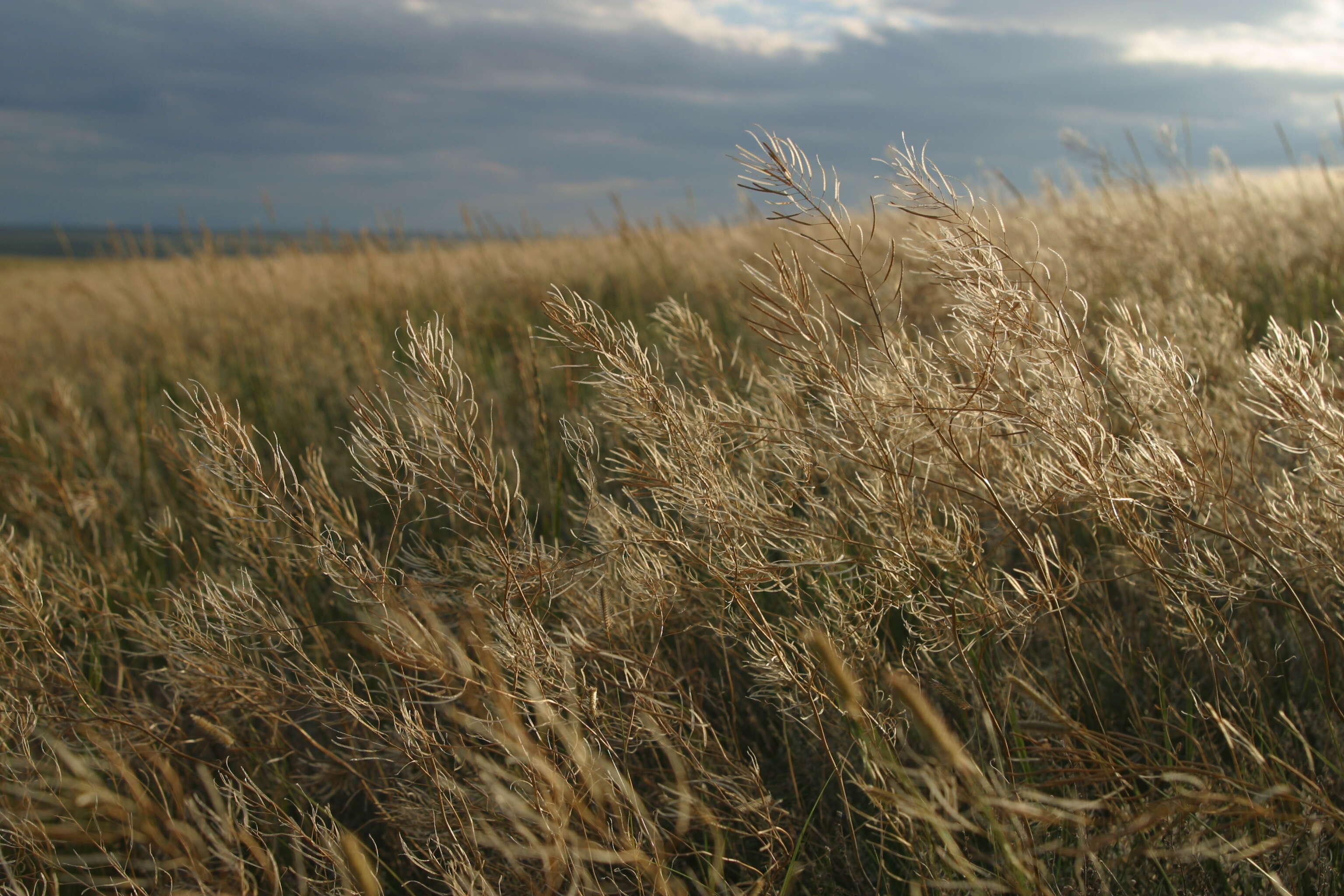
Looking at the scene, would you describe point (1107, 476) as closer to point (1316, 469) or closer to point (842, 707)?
point (1316, 469)

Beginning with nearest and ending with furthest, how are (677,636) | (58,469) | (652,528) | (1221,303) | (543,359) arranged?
(652,528) → (677,636) → (1221,303) → (58,469) → (543,359)

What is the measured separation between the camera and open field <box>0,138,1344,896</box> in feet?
3.42

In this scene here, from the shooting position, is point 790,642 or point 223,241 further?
point 223,241

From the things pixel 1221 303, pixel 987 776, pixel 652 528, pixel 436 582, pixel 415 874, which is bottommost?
pixel 415 874

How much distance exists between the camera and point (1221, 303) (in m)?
2.05

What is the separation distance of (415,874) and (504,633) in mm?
716

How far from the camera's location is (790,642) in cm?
119

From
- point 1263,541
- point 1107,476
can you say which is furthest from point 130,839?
point 1263,541

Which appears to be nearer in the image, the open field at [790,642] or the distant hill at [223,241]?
the open field at [790,642]

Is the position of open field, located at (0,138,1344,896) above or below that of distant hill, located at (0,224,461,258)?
below

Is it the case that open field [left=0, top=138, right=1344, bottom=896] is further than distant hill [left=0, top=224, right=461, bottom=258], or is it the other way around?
distant hill [left=0, top=224, right=461, bottom=258]

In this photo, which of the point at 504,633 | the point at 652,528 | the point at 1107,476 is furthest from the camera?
the point at 652,528

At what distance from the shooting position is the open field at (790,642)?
1043 mm

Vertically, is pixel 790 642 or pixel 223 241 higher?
pixel 223 241
